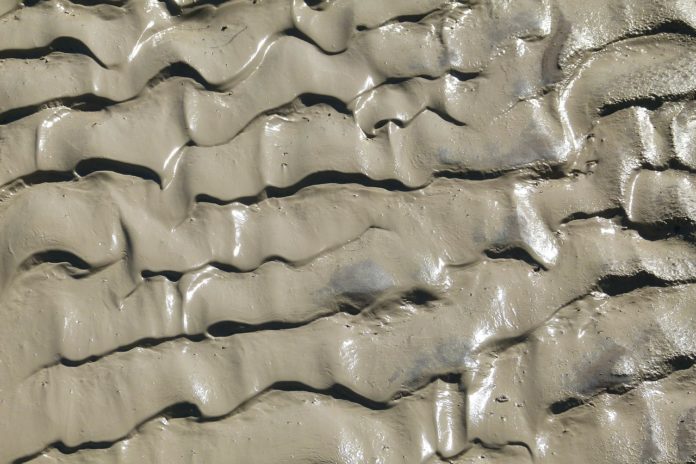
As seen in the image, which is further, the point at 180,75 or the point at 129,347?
the point at 180,75

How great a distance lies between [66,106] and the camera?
6.46ft

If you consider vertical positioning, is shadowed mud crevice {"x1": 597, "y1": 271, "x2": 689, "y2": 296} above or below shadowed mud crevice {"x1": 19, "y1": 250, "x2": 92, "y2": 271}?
above

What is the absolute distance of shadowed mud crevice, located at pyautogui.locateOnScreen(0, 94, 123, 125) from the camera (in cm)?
196

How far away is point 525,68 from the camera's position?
1.98 meters

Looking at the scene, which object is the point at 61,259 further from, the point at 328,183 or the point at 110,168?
the point at 328,183

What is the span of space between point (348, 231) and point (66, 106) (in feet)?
2.89

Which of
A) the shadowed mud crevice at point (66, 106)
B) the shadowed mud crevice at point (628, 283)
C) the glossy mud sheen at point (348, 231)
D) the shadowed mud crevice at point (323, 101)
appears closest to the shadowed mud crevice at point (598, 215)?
the glossy mud sheen at point (348, 231)

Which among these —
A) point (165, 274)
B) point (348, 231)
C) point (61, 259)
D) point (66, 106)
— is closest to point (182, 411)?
point (165, 274)

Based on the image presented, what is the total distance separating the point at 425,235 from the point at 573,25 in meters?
0.75

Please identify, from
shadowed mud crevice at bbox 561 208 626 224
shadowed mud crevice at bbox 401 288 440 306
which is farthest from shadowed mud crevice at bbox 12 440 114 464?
shadowed mud crevice at bbox 561 208 626 224

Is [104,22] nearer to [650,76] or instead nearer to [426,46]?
[426,46]

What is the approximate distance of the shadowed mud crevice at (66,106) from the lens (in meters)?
1.96

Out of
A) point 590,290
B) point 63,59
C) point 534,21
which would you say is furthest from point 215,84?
point 590,290

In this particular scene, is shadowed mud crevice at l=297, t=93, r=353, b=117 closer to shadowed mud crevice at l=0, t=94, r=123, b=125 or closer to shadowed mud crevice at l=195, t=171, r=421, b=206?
shadowed mud crevice at l=195, t=171, r=421, b=206
